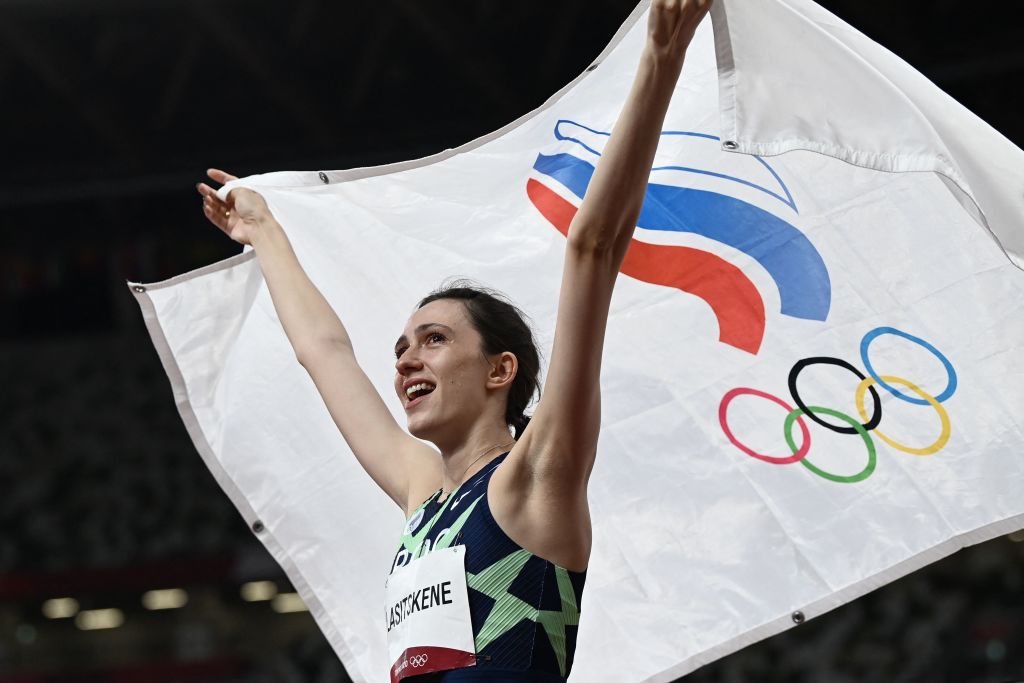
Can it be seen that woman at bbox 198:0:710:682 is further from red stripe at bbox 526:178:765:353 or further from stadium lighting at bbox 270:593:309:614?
stadium lighting at bbox 270:593:309:614

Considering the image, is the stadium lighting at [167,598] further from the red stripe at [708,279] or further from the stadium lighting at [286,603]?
the red stripe at [708,279]

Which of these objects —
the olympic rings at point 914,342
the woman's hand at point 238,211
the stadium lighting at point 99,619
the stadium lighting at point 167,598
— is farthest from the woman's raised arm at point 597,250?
the stadium lighting at point 99,619

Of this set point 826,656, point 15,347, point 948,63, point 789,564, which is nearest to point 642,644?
point 789,564

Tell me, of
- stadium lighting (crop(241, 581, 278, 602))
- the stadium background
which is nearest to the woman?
the stadium background

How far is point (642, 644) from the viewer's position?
7.16 ft

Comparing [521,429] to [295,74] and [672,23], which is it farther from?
[295,74]

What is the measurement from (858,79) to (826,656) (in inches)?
303

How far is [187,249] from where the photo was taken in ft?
39.3

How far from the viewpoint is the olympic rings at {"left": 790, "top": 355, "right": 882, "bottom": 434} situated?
219 centimetres

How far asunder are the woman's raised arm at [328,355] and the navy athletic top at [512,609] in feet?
1.26

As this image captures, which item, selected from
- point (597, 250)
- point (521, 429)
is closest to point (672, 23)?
point (597, 250)

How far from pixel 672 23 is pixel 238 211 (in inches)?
49.2

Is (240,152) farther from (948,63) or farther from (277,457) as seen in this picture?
(277,457)

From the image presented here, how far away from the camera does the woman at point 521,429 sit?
1443mm
